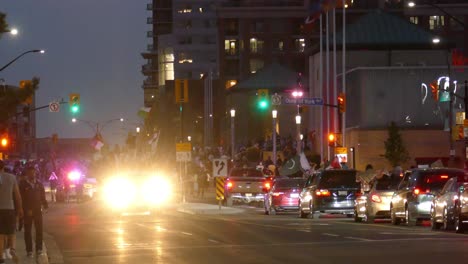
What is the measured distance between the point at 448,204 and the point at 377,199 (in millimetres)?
7000

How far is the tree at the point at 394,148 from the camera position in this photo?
70.8m

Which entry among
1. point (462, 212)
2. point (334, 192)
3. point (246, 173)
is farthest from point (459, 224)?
point (246, 173)

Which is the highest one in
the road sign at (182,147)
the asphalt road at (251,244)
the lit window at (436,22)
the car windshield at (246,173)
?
the lit window at (436,22)

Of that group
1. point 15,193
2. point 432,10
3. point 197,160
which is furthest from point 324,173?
Result: point 432,10

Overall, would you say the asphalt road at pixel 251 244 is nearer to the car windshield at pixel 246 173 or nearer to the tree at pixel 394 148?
the car windshield at pixel 246 173

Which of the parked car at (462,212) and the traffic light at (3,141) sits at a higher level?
the traffic light at (3,141)

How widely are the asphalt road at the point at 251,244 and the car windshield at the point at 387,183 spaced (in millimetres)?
3895

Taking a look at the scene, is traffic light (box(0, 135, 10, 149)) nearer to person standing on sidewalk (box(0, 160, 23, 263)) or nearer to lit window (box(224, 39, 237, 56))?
person standing on sidewalk (box(0, 160, 23, 263))

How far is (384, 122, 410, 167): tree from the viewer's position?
70750 millimetres

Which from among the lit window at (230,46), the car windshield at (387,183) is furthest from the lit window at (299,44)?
the car windshield at (387,183)

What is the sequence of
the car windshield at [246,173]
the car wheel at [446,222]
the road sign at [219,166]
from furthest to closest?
the car windshield at [246,173]
the road sign at [219,166]
the car wheel at [446,222]

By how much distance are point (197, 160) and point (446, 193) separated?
189 ft

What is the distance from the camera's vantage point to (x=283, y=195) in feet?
149

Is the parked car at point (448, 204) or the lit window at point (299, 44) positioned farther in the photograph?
the lit window at point (299, 44)
